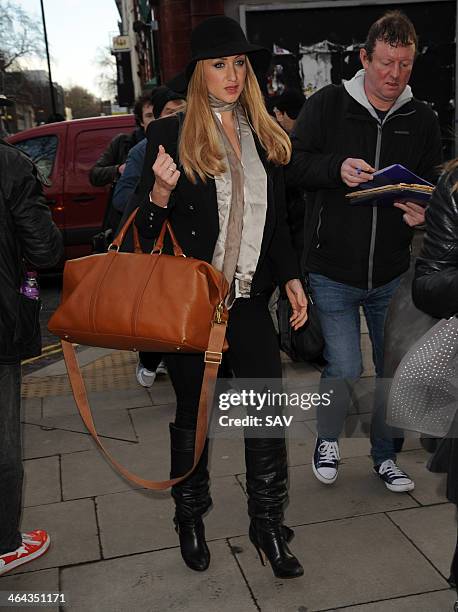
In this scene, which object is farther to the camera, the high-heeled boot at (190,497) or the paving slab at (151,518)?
the paving slab at (151,518)

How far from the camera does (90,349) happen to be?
723 centimetres

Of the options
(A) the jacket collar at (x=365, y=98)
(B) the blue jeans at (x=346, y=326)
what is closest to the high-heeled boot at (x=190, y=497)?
(B) the blue jeans at (x=346, y=326)

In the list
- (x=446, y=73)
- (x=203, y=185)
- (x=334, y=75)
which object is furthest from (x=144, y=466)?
(x=446, y=73)

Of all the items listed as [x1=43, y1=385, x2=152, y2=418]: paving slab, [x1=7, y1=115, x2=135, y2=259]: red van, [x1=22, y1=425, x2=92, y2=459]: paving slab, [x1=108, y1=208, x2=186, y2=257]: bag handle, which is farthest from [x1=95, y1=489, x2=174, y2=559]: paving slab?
[x1=7, y1=115, x2=135, y2=259]: red van

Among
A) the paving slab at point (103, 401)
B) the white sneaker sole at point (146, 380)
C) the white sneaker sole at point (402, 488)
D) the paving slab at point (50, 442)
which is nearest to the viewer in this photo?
the white sneaker sole at point (402, 488)

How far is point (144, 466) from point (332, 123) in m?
2.10

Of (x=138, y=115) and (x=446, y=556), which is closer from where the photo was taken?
(x=446, y=556)

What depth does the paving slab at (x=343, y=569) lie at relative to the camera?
294 cm

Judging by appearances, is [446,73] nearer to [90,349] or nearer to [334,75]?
[334,75]

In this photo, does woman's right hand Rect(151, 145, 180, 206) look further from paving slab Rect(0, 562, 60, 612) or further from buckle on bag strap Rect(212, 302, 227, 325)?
paving slab Rect(0, 562, 60, 612)

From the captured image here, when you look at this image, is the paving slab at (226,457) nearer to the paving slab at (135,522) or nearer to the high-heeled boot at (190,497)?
the paving slab at (135,522)

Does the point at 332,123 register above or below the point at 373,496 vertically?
A: above

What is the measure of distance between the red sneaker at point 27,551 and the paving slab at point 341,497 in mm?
1106

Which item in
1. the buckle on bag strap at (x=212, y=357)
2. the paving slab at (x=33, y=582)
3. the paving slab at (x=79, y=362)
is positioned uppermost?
the buckle on bag strap at (x=212, y=357)
